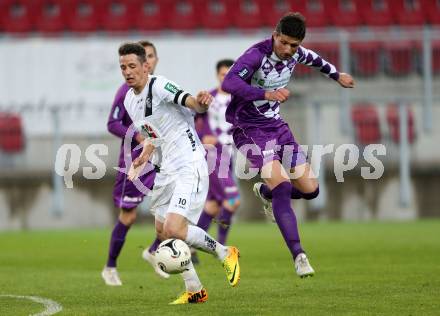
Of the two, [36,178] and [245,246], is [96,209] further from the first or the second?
[245,246]

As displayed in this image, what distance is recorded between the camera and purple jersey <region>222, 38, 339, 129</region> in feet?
27.8

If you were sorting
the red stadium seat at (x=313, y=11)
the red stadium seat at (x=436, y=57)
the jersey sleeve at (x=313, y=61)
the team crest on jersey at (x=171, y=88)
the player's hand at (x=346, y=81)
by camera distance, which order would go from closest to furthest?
the team crest on jersey at (x=171, y=88)
the jersey sleeve at (x=313, y=61)
the player's hand at (x=346, y=81)
the red stadium seat at (x=436, y=57)
the red stadium seat at (x=313, y=11)

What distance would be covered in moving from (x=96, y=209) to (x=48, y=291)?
33.0 feet

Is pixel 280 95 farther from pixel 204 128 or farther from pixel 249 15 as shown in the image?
pixel 249 15

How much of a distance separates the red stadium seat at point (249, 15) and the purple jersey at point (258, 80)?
12366 mm

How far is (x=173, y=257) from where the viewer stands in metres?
7.52

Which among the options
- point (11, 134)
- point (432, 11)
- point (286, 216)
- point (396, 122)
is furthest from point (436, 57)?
point (286, 216)

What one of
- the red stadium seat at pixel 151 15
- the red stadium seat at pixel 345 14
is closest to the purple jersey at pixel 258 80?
the red stadium seat at pixel 151 15

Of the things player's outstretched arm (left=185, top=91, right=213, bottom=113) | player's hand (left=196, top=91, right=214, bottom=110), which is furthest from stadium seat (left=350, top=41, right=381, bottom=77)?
player's hand (left=196, top=91, right=214, bottom=110)

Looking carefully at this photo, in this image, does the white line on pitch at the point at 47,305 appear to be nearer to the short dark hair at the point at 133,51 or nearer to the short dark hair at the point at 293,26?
the short dark hair at the point at 133,51

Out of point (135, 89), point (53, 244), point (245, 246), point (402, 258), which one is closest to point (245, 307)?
point (135, 89)

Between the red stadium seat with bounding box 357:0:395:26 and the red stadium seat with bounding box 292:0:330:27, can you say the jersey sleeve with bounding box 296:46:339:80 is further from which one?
the red stadium seat with bounding box 357:0:395:26

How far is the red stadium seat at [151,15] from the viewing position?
2156 cm

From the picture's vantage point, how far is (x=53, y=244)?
1505 cm
